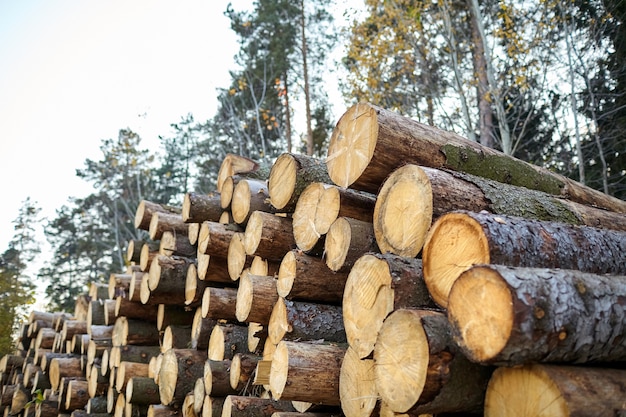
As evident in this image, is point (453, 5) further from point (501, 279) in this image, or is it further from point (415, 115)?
point (501, 279)

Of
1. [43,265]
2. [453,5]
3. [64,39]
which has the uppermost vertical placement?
[64,39]

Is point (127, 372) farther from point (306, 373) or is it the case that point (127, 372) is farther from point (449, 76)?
point (449, 76)

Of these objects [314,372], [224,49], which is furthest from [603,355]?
[224,49]

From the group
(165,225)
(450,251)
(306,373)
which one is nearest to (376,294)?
(450,251)

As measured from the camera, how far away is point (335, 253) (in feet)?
9.79

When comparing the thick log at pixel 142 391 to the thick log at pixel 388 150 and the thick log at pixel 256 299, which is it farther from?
the thick log at pixel 388 150

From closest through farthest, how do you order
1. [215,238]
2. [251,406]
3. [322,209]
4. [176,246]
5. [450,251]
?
[450,251] → [322,209] → [251,406] → [215,238] → [176,246]

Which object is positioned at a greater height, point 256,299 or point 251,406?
point 256,299

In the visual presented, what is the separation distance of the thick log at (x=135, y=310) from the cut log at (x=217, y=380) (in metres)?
1.96

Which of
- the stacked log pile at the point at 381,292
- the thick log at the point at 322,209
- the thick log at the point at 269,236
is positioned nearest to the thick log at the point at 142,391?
the stacked log pile at the point at 381,292

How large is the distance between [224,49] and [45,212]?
56.4ft

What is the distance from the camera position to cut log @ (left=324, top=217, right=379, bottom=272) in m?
2.87

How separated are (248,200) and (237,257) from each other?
18.6 inches

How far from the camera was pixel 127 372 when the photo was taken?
5090mm
